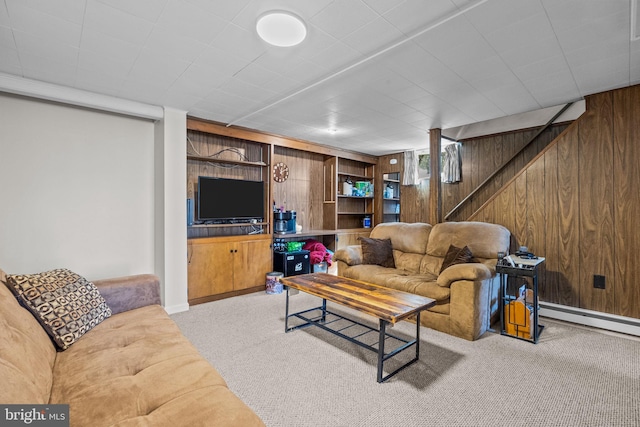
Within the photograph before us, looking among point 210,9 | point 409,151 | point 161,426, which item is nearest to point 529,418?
point 161,426

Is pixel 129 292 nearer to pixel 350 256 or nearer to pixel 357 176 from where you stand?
pixel 350 256

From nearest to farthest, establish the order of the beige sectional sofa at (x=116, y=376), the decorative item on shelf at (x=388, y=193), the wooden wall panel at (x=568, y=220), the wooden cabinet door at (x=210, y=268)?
the beige sectional sofa at (x=116, y=376)
the wooden wall panel at (x=568, y=220)
the wooden cabinet door at (x=210, y=268)
the decorative item on shelf at (x=388, y=193)

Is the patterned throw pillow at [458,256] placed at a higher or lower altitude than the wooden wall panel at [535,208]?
lower

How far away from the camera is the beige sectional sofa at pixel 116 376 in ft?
3.59

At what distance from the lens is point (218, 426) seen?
1055 millimetres

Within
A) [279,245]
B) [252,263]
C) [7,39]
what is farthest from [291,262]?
[7,39]

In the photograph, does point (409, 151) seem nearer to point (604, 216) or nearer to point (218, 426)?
point (604, 216)

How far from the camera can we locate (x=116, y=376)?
55.3 inches

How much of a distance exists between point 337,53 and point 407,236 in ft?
8.52

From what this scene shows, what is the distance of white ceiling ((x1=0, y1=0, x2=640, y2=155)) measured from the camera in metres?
→ 1.86

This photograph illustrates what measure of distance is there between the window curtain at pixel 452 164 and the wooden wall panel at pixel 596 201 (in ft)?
6.61

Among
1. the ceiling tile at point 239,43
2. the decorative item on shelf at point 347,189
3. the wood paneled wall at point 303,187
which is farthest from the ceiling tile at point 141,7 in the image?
the decorative item on shelf at point 347,189

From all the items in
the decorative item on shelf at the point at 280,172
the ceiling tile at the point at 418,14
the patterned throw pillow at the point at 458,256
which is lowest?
the patterned throw pillow at the point at 458,256

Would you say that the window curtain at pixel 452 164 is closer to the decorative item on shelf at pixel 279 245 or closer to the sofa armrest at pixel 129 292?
the decorative item on shelf at pixel 279 245
